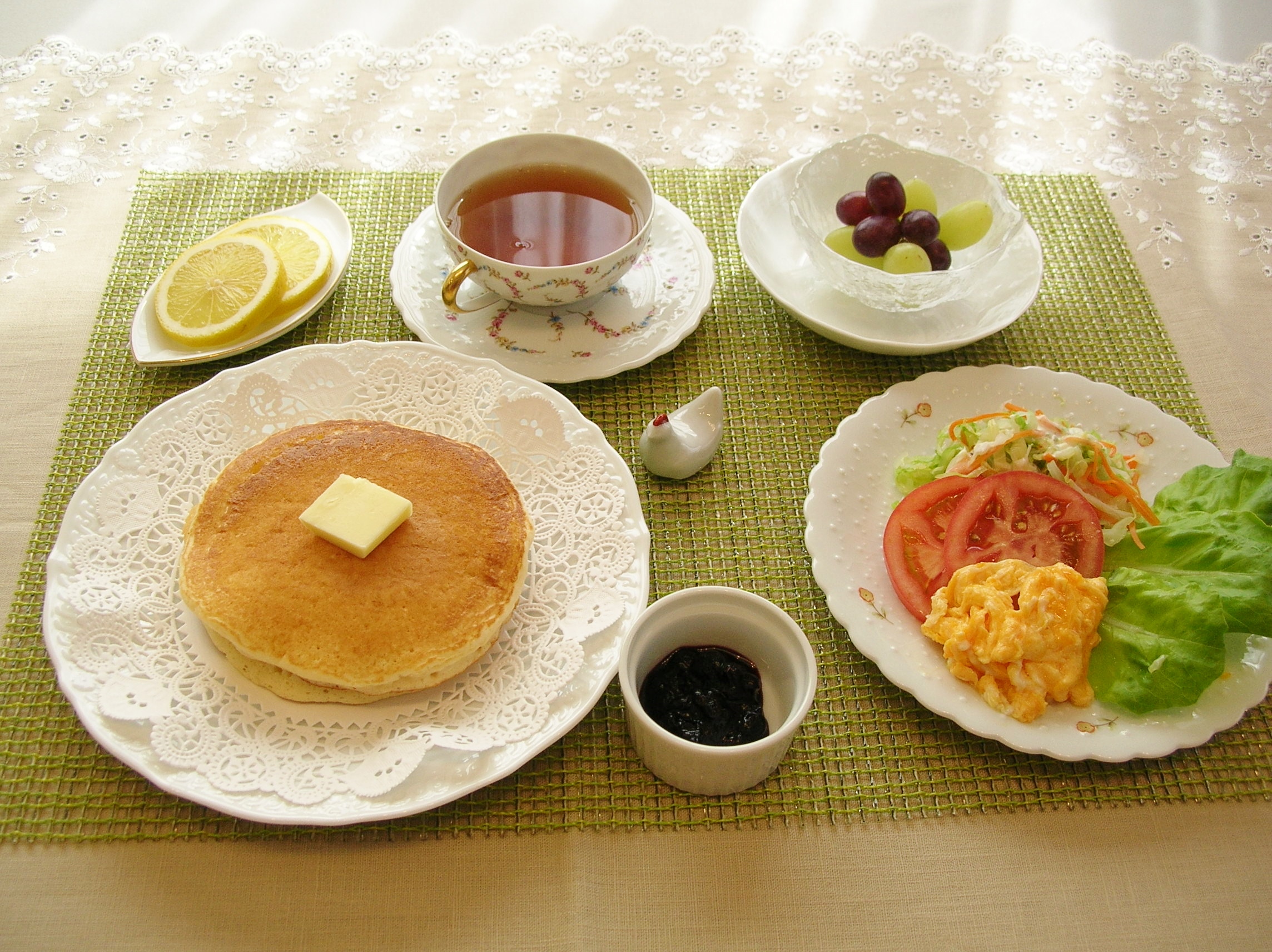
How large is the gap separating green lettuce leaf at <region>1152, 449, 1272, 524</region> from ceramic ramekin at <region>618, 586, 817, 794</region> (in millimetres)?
1040

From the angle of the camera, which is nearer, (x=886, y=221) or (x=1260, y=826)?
(x=1260, y=826)

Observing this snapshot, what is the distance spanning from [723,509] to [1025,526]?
0.70 m

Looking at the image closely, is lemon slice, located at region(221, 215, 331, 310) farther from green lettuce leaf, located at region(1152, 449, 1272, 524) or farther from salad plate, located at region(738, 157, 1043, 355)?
green lettuce leaf, located at region(1152, 449, 1272, 524)

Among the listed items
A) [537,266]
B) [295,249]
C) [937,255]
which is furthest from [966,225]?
[295,249]

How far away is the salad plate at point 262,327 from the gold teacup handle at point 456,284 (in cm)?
38

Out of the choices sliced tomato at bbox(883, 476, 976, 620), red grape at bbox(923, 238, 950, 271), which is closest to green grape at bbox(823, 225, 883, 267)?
red grape at bbox(923, 238, 950, 271)

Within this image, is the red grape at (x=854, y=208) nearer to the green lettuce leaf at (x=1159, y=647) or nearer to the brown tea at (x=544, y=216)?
the brown tea at (x=544, y=216)

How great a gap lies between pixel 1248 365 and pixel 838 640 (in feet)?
5.51

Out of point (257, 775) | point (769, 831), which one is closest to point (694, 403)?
point (769, 831)

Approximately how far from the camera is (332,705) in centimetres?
171

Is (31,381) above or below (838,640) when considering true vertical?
above

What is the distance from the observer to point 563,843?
5.63 ft

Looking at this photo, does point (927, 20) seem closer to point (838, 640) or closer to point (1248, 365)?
point (1248, 365)

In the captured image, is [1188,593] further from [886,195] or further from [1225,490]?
[886,195]
